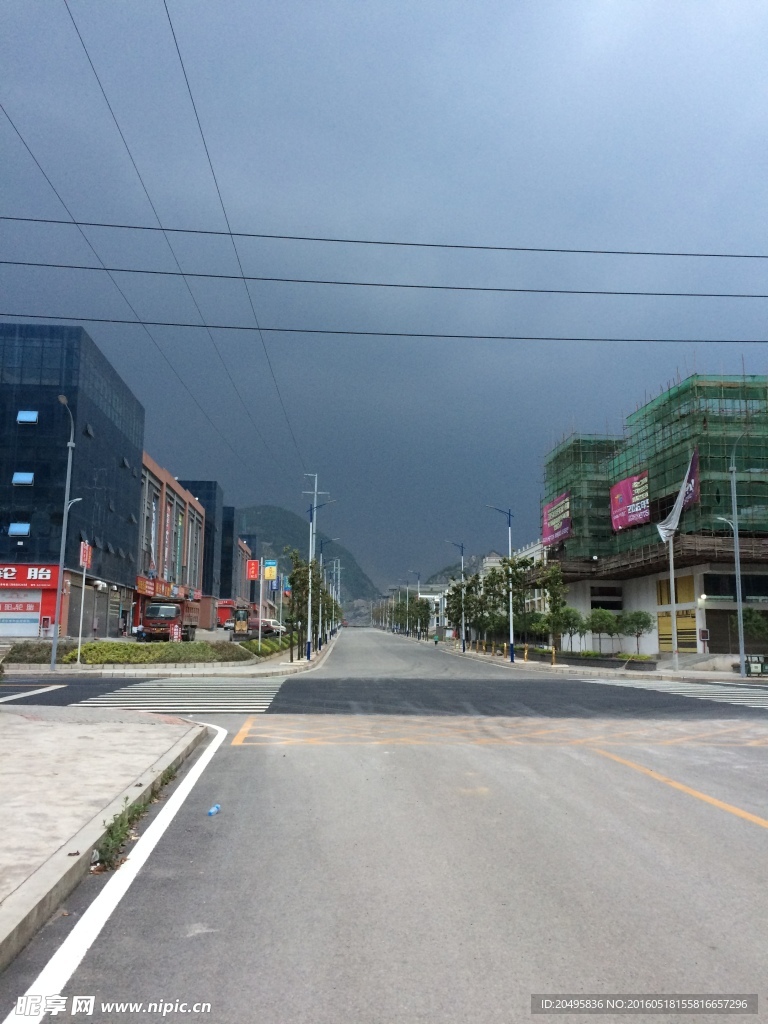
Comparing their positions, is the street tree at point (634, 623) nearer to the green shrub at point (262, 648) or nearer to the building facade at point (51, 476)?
the green shrub at point (262, 648)

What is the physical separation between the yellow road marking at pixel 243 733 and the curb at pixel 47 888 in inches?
197

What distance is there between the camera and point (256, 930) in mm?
4953

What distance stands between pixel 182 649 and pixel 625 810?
104ft

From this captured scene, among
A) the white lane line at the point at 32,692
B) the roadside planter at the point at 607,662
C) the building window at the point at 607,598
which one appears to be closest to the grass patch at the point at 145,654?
the white lane line at the point at 32,692

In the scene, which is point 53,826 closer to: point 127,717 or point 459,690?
point 127,717

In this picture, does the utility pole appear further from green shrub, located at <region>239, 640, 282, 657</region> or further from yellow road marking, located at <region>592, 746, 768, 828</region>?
yellow road marking, located at <region>592, 746, 768, 828</region>

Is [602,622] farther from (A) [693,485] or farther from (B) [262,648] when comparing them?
(B) [262,648]

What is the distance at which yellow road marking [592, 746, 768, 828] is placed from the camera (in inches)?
314

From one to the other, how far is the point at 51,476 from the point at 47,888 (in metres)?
53.9

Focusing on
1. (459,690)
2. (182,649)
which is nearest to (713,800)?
(459,690)

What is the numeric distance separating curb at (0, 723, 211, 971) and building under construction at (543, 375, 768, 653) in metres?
45.4

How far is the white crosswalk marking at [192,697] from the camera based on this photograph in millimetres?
18336

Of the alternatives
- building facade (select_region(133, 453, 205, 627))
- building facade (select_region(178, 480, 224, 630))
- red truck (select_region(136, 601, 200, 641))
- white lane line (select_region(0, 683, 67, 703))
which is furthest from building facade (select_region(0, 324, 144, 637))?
building facade (select_region(178, 480, 224, 630))

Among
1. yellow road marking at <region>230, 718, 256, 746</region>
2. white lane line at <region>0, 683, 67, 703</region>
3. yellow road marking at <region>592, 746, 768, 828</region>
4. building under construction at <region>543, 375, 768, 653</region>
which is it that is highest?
building under construction at <region>543, 375, 768, 653</region>
